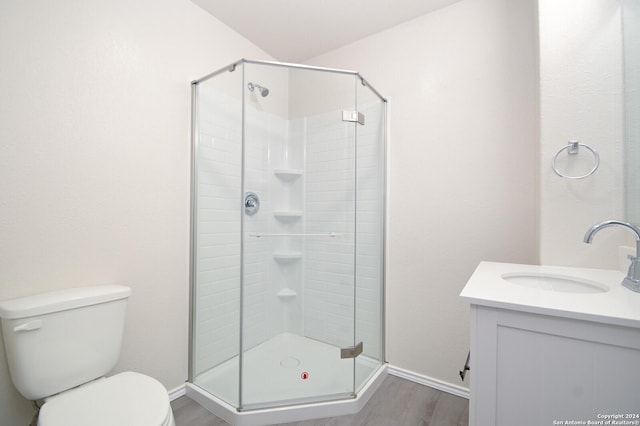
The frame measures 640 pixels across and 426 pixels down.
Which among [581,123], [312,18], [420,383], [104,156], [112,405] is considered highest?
[312,18]

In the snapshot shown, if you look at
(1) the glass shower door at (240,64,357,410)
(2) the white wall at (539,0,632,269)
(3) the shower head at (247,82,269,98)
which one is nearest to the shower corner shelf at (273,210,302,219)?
(1) the glass shower door at (240,64,357,410)

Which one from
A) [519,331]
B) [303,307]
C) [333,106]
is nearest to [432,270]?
[303,307]

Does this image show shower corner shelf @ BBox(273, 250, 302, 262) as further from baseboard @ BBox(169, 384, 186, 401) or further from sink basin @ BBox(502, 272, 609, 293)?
sink basin @ BBox(502, 272, 609, 293)

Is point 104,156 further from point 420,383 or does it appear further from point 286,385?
point 420,383

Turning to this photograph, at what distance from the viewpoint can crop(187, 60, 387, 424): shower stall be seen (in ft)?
5.60

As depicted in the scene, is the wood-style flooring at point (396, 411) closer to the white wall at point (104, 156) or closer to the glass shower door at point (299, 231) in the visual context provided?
the glass shower door at point (299, 231)

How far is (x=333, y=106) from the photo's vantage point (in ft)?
6.37

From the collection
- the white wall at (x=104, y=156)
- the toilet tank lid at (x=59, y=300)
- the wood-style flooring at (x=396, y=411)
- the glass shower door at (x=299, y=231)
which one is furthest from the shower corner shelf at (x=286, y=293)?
the toilet tank lid at (x=59, y=300)

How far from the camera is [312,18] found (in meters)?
2.01

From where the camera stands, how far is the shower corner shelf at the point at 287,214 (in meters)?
2.13

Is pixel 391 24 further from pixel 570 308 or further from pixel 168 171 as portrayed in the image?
pixel 570 308

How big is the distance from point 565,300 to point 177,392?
2006 mm

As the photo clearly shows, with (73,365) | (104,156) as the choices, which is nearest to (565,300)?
(73,365)

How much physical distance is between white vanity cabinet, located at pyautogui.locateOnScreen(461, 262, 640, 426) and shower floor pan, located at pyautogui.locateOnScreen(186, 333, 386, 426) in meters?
0.95
